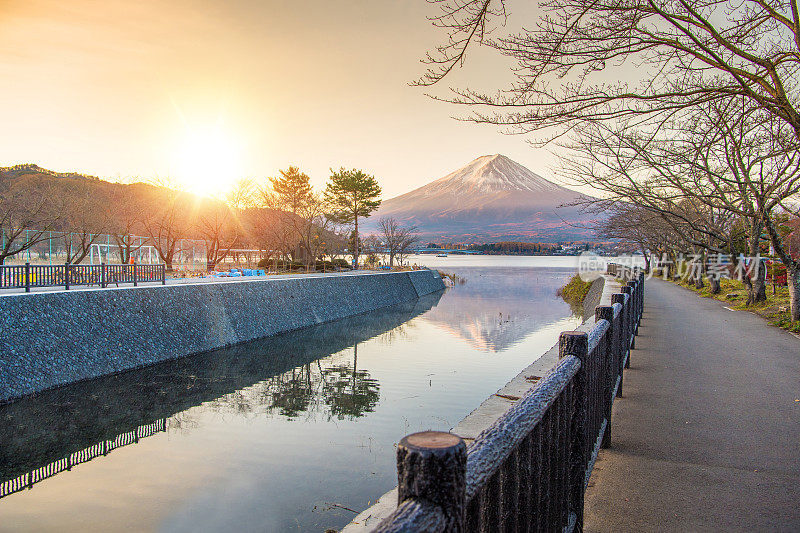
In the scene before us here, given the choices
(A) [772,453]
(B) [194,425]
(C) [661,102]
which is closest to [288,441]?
(B) [194,425]

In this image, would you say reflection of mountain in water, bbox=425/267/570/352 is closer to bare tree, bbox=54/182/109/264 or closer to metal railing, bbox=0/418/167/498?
metal railing, bbox=0/418/167/498

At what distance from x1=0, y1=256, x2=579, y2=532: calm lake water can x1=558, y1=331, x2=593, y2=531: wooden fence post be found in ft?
15.7

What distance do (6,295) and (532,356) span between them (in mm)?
17260

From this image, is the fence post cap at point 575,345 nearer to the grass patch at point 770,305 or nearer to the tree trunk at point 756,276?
the grass patch at point 770,305

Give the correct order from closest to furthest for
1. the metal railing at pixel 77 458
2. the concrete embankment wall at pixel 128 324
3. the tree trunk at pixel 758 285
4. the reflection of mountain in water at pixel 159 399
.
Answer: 1. the metal railing at pixel 77 458
2. the reflection of mountain in water at pixel 159 399
3. the concrete embankment wall at pixel 128 324
4. the tree trunk at pixel 758 285

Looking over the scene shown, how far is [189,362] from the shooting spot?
737 inches

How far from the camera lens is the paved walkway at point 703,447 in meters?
4.34

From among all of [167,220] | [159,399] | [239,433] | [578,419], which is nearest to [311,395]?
[239,433]

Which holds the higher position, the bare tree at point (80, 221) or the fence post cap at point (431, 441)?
the bare tree at point (80, 221)

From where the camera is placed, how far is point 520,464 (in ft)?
7.47

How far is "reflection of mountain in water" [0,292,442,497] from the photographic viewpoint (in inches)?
423

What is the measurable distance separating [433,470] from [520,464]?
3.52 feet

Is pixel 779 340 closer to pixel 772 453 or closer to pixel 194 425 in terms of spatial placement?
pixel 772 453

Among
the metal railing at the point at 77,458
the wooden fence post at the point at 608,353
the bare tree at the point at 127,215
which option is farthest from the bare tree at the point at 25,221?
the wooden fence post at the point at 608,353
